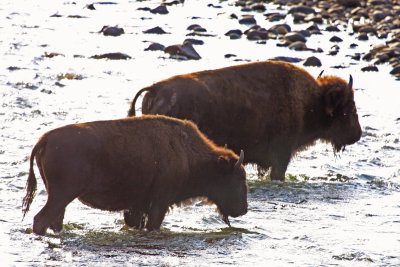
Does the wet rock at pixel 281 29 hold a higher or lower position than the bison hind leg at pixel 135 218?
lower

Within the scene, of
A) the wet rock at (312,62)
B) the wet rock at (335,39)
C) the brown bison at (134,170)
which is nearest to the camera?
the brown bison at (134,170)

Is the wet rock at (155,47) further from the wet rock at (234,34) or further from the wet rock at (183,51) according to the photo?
the wet rock at (234,34)

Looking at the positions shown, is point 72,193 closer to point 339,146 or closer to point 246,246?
point 246,246

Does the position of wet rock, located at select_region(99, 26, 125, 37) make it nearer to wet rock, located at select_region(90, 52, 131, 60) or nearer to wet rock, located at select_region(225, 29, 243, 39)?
wet rock, located at select_region(225, 29, 243, 39)

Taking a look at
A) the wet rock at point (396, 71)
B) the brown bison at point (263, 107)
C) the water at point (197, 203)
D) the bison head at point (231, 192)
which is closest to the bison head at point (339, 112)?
the brown bison at point (263, 107)

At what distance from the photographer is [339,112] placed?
14445 mm

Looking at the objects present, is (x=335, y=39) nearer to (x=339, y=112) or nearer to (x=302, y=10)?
→ (x=302, y=10)

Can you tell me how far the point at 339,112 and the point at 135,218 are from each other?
474 cm

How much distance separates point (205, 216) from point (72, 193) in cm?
232

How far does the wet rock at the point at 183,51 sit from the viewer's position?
78.4 feet

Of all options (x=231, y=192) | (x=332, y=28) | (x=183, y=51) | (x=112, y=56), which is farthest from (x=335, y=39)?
(x=231, y=192)

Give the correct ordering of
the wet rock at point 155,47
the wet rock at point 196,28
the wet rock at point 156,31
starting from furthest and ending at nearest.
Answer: the wet rock at point 196,28, the wet rock at point 156,31, the wet rock at point 155,47

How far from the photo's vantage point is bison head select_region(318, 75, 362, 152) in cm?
1423

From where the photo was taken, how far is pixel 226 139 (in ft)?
42.6
